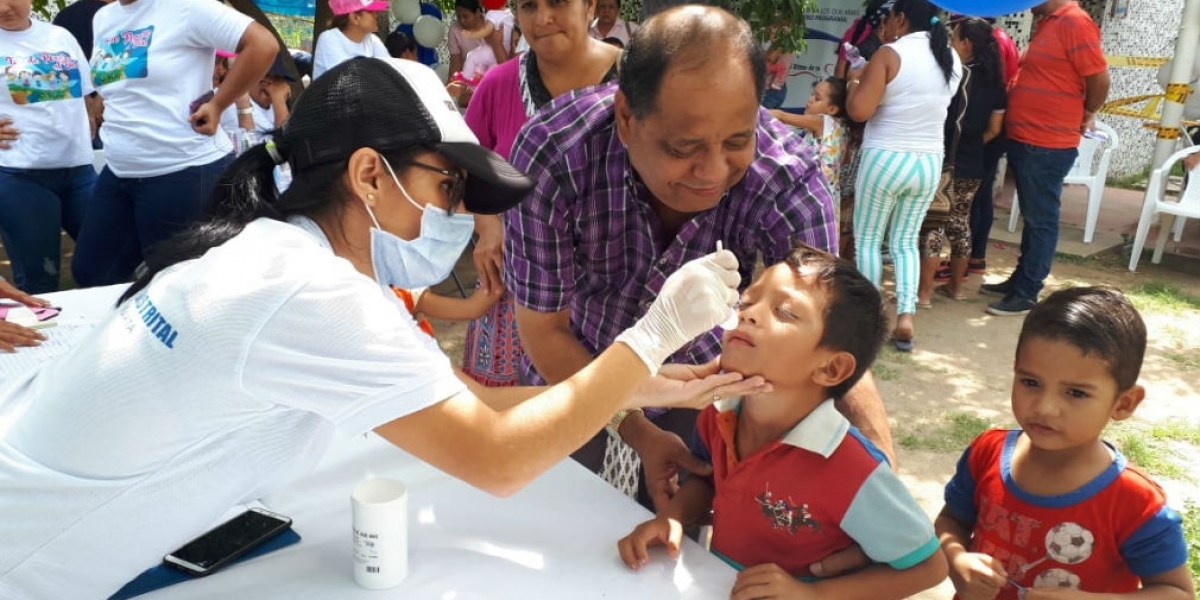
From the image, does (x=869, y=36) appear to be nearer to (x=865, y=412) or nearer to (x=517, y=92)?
(x=517, y=92)

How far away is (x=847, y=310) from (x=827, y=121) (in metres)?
3.92

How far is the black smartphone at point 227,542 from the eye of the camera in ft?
4.67

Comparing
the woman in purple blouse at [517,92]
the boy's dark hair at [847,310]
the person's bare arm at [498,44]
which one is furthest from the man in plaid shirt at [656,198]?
the person's bare arm at [498,44]

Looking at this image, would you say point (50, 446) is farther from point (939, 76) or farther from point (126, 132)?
point (939, 76)

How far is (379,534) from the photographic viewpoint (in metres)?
1.35

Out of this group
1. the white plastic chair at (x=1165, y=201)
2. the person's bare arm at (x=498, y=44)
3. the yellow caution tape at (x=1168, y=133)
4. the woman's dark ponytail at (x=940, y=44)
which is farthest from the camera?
the person's bare arm at (x=498, y=44)

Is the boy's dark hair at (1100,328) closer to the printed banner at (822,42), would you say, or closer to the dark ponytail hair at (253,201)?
the dark ponytail hair at (253,201)

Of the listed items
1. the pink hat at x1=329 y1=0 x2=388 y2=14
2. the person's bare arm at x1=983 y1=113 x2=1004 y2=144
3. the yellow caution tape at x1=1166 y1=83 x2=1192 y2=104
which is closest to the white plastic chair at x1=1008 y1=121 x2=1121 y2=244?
the yellow caution tape at x1=1166 y1=83 x2=1192 y2=104

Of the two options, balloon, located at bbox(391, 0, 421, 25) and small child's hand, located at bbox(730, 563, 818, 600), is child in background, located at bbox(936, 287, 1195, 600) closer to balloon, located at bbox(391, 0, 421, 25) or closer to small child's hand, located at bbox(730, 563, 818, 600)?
small child's hand, located at bbox(730, 563, 818, 600)

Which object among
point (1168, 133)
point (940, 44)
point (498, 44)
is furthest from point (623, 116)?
point (1168, 133)

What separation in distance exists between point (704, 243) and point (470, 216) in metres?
0.54

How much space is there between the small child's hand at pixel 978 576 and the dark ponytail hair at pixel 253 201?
1.23 m

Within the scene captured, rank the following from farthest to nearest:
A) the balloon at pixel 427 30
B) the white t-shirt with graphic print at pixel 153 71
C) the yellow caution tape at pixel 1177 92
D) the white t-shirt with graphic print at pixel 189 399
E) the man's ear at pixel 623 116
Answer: the balloon at pixel 427 30 < the yellow caution tape at pixel 1177 92 < the white t-shirt with graphic print at pixel 153 71 < the man's ear at pixel 623 116 < the white t-shirt with graphic print at pixel 189 399

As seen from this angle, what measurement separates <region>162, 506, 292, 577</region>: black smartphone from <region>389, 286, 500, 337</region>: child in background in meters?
1.15
